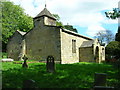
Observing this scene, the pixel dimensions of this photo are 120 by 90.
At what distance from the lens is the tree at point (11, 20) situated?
3002 cm

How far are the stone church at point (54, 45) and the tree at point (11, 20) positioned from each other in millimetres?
6946

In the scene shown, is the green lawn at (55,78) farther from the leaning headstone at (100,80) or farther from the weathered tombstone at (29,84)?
the weathered tombstone at (29,84)

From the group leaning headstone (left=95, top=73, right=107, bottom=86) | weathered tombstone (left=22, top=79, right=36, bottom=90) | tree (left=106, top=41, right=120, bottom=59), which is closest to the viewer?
weathered tombstone (left=22, top=79, right=36, bottom=90)

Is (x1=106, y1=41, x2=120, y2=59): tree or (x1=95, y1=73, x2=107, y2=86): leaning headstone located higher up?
(x1=106, y1=41, x2=120, y2=59): tree

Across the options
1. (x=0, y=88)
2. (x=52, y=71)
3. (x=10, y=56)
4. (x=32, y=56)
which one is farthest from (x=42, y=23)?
(x=0, y=88)

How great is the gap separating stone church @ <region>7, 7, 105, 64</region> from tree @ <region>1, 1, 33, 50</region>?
22.8 ft

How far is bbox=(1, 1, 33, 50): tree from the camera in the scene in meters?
30.0

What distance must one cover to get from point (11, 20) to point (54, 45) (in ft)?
59.5

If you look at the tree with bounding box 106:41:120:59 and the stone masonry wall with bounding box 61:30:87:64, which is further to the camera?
the tree with bounding box 106:41:120:59

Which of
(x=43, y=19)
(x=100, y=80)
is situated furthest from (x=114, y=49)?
(x=100, y=80)

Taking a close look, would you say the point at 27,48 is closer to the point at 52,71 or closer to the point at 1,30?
the point at 1,30

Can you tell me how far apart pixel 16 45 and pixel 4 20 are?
8.70m

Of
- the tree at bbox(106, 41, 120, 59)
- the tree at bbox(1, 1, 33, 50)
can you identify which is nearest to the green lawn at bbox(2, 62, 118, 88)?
the tree at bbox(106, 41, 120, 59)

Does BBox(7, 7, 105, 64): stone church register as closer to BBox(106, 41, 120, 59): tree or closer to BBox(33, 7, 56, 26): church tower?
BBox(33, 7, 56, 26): church tower
